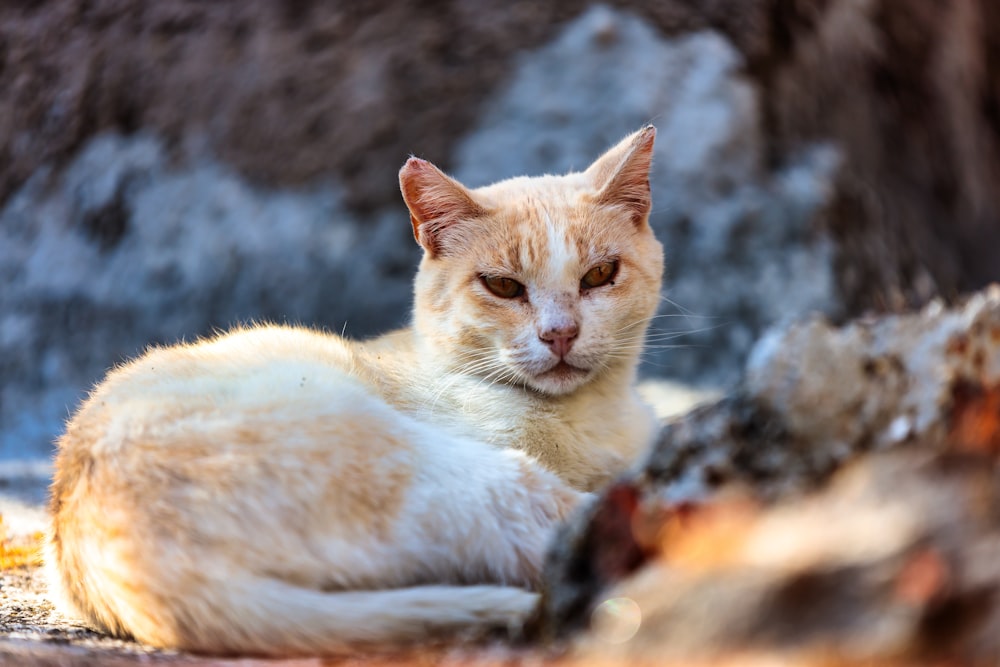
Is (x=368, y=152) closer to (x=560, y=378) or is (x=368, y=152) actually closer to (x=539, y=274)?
(x=539, y=274)

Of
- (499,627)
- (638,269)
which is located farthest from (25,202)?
(499,627)

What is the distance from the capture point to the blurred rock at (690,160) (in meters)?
4.82

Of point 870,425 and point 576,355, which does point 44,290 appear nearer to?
point 576,355

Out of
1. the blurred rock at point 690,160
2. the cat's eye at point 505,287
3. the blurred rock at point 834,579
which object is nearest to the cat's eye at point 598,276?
the cat's eye at point 505,287

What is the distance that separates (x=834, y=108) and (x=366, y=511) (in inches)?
168

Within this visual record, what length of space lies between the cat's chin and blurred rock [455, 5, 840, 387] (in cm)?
232

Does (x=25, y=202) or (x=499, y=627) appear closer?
(x=499, y=627)

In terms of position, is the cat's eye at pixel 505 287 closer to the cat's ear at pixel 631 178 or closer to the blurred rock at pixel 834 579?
the cat's ear at pixel 631 178

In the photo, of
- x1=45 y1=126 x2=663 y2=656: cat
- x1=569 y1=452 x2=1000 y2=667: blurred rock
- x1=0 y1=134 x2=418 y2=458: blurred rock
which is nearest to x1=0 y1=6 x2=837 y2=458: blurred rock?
x1=0 y1=134 x2=418 y2=458: blurred rock

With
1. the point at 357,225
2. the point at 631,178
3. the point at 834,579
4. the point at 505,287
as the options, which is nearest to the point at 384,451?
the point at 505,287

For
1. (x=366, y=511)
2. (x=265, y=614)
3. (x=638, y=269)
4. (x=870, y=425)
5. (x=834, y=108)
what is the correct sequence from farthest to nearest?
(x=834, y=108), (x=638, y=269), (x=366, y=511), (x=265, y=614), (x=870, y=425)

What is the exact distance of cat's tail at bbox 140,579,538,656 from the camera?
69.4 inches

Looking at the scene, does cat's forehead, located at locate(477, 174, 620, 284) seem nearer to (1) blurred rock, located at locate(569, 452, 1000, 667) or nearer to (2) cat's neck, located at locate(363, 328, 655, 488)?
(2) cat's neck, located at locate(363, 328, 655, 488)

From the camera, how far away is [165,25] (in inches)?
197
